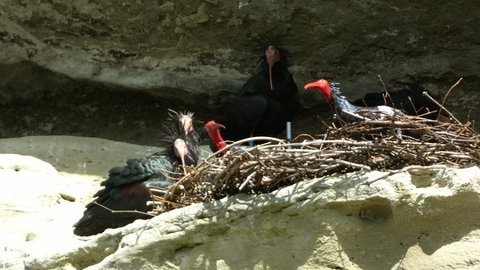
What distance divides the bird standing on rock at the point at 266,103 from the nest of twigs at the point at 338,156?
3.24 meters

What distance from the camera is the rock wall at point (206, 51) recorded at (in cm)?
871

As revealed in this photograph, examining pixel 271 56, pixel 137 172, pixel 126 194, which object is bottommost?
pixel 126 194

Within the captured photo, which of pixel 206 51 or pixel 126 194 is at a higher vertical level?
pixel 206 51

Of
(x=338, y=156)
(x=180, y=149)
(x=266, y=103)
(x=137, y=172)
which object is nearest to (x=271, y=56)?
(x=266, y=103)

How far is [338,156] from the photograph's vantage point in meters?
5.21

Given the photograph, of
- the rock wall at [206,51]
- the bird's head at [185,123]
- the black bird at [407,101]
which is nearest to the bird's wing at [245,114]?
the rock wall at [206,51]

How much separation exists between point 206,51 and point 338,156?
3.90m

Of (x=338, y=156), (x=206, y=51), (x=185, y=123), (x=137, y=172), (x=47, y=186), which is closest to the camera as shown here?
(x=338, y=156)

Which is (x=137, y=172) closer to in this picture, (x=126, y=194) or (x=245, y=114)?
(x=126, y=194)

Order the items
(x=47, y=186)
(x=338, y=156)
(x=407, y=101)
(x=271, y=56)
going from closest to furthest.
Answer: (x=338, y=156) → (x=47, y=186) → (x=407, y=101) → (x=271, y=56)

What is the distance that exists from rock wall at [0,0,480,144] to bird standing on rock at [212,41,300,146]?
0.26 metres

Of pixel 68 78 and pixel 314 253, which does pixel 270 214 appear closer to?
pixel 314 253

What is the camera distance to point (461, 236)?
16.2ft

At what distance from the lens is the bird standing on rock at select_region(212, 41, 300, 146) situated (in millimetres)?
8711
